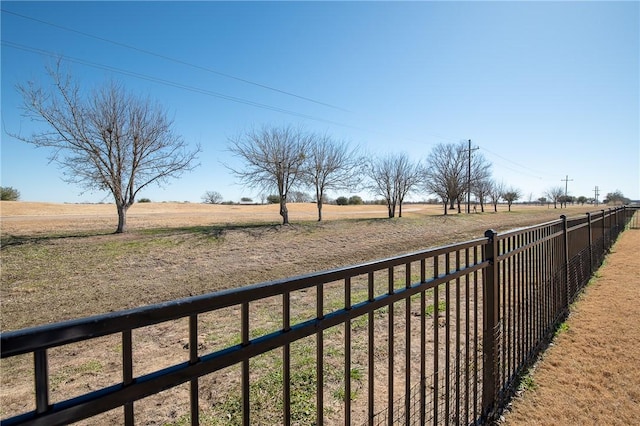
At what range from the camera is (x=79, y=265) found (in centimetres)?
794

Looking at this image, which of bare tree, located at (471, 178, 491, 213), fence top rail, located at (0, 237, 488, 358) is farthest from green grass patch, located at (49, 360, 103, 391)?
bare tree, located at (471, 178, 491, 213)

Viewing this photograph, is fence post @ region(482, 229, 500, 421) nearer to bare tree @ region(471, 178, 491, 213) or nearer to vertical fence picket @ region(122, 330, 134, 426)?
vertical fence picket @ region(122, 330, 134, 426)

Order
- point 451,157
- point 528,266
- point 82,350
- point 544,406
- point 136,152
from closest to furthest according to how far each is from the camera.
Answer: point 544,406
point 528,266
point 82,350
point 136,152
point 451,157

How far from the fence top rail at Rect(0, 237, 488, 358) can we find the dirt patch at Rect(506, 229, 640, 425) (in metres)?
2.26

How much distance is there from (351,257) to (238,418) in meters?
7.85

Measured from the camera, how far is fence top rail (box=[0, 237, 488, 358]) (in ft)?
2.37

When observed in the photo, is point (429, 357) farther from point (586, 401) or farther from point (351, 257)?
point (351, 257)

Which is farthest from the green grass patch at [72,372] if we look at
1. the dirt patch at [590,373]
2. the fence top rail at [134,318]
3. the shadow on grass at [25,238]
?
the shadow on grass at [25,238]

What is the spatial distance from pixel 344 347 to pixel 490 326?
1.15 metres

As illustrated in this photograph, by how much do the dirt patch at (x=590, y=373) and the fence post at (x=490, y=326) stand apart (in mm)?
215

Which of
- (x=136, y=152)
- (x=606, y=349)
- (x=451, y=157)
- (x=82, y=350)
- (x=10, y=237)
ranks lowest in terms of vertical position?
(x=82, y=350)

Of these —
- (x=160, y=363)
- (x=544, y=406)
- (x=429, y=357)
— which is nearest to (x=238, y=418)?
(x=160, y=363)

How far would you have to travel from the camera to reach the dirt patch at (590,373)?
2385mm

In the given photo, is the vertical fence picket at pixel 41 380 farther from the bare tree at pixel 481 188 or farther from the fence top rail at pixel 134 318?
the bare tree at pixel 481 188
